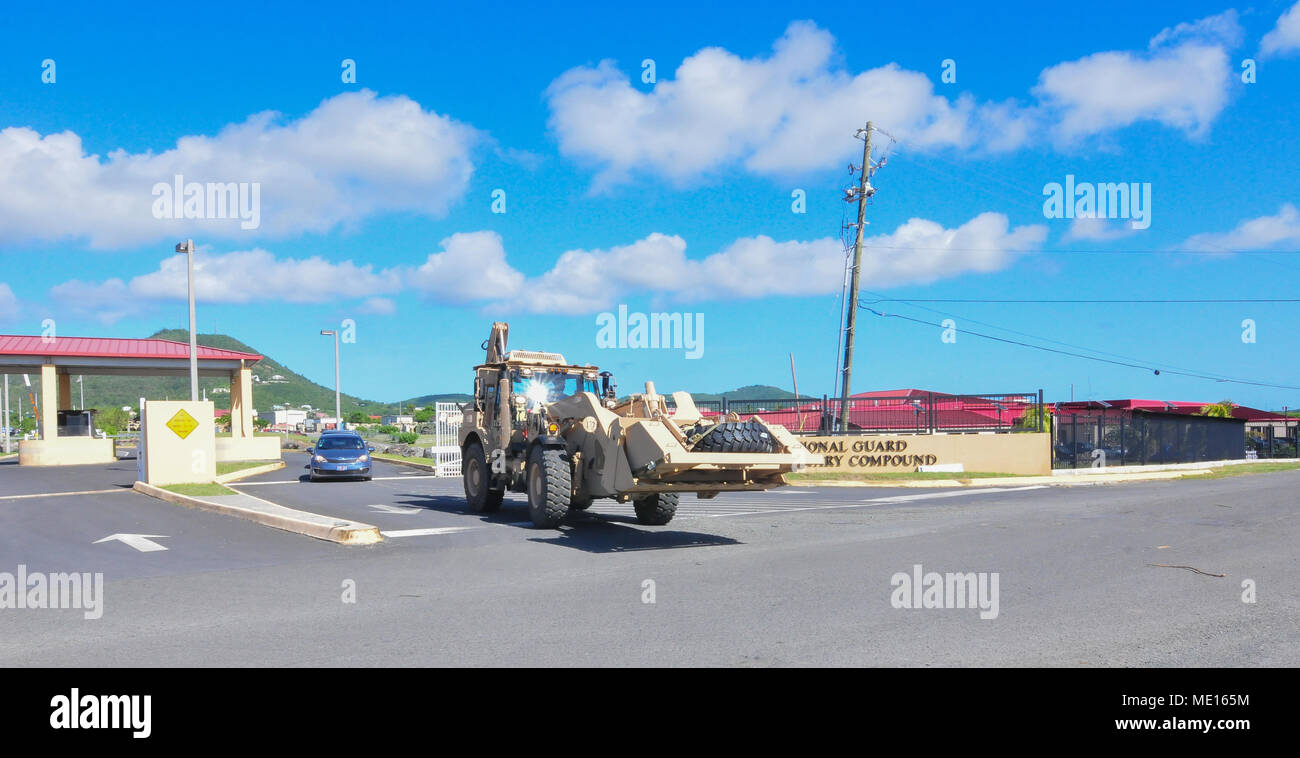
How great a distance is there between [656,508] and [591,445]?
6.17 feet

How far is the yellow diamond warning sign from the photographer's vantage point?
826 inches

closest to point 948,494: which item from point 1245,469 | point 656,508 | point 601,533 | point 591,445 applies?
point 656,508

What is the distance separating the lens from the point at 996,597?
333 inches

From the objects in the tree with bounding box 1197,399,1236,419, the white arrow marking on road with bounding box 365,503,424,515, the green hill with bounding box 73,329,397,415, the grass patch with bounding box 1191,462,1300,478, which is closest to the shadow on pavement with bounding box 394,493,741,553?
the white arrow marking on road with bounding box 365,503,424,515

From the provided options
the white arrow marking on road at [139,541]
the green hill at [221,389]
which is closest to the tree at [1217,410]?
the white arrow marking on road at [139,541]

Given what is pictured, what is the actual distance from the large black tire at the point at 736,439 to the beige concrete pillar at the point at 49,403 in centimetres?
3558

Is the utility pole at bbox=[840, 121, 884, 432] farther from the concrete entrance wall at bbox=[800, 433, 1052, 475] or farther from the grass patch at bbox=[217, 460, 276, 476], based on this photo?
the grass patch at bbox=[217, 460, 276, 476]

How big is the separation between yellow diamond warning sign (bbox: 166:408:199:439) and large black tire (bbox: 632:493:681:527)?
12125 mm

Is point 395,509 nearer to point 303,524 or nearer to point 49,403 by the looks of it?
point 303,524

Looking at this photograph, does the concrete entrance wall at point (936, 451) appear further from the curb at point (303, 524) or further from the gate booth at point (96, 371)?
the gate booth at point (96, 371)

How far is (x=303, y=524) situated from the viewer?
1354 cm

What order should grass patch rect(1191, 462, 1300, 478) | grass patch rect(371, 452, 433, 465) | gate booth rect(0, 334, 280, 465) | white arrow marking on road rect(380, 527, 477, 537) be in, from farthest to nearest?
gate booth rect(0, 334, 280, 465) < grass patch rect(371, 452, 433, 465) < grass patch rect(1191, 462, 1300, 478) < white arrow marking on road rect(380, 527, 477, 537)

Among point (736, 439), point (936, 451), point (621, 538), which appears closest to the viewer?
point (736, 439)
